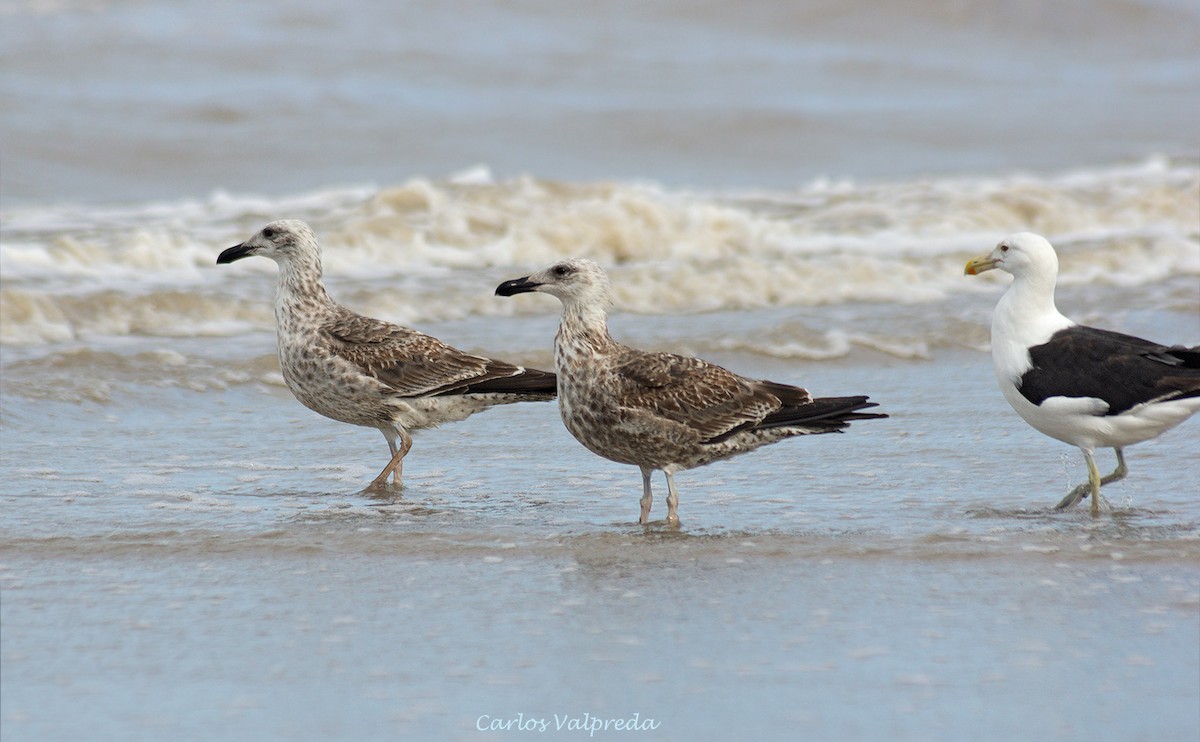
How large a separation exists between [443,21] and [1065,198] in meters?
11.6

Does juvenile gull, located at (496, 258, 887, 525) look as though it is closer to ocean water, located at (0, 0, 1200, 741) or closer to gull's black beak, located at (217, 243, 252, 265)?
ocean water, located at (0, 0, 1200, 741)

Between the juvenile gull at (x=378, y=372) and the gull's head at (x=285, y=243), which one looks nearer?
the juvenile gull at (x=378, y=372)

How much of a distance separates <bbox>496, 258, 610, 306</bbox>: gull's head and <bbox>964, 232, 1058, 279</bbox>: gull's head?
1.63 m

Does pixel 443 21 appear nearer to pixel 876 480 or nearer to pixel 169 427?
pixel 169 427

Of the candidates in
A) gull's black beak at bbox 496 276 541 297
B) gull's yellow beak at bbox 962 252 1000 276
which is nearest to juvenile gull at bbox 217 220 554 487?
gull's black beak at bbox 496 276 541 297

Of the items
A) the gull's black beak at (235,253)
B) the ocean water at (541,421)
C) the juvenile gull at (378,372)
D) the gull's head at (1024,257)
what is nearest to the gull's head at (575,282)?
the juvenile gull at (378,372)

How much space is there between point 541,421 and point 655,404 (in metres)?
2.11

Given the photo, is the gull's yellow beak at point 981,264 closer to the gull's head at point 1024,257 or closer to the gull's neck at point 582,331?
the gull's head at point 1024,257

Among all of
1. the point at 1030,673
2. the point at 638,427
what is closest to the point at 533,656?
the point at 1030,673

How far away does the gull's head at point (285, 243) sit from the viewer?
7340 mm

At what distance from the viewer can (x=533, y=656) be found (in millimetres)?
4289

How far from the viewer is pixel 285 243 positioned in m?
7.36

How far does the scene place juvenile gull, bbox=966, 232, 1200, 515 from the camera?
593cm

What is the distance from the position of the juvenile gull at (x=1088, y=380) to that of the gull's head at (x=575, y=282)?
5.50 feet
